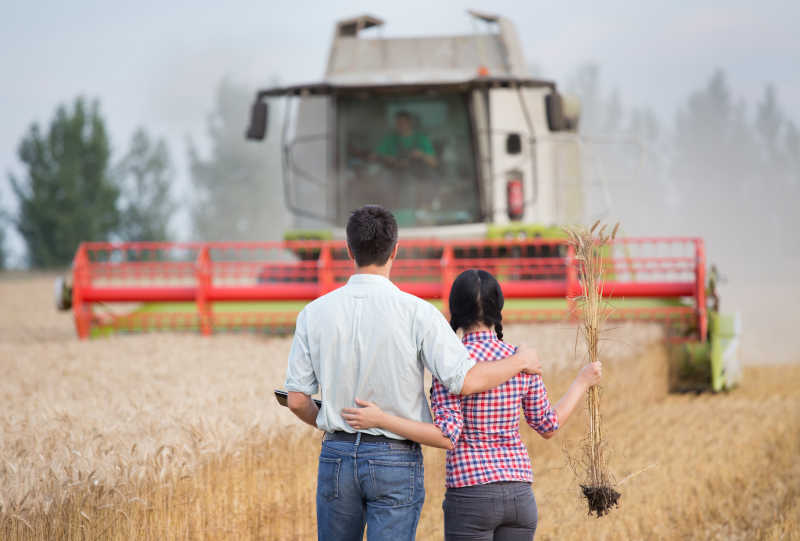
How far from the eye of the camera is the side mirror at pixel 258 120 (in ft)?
27.2

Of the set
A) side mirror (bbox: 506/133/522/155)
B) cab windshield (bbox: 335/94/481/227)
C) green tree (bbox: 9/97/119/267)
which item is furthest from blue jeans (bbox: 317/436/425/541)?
green tree (bbox: 9/97/119/267)

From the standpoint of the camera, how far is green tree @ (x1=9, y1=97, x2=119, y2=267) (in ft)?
114

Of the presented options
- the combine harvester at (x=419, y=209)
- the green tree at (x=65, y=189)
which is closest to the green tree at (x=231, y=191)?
the green tree at (x=65, y=189)

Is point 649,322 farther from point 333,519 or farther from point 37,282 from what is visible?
point 37,282

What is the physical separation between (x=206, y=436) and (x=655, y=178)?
67.3m

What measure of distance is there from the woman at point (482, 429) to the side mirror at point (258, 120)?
600 centimetres

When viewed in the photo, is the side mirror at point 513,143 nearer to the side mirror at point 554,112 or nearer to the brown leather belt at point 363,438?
the side mirror at point 554,112

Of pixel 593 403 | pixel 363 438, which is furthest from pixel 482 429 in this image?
pixel 593 403

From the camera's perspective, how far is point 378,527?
92.7 inches

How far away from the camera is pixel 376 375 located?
2404mm

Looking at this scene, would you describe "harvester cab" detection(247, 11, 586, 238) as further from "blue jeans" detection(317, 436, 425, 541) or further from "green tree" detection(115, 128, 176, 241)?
"green tree" detection(115, 128, 176, 241)

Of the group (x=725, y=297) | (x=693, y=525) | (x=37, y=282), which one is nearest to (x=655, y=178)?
(x=725, y=297)

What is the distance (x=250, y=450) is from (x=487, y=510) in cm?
155

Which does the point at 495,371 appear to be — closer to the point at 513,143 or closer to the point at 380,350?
the point at 380,350
